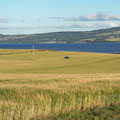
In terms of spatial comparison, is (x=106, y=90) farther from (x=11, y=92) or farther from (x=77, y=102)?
(x=11, y=92)

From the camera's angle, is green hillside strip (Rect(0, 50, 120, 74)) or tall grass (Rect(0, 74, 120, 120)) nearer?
tall grass (Rect(0, 74, 120, 120))

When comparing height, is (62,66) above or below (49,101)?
below

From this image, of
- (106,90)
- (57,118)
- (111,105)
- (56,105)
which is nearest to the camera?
(57,118)

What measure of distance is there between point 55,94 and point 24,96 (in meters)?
1.13

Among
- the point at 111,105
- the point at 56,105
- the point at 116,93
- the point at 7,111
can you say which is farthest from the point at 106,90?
the point at 7,111

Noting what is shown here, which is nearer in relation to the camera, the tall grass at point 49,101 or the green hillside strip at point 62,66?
the tall grass at point 49,101

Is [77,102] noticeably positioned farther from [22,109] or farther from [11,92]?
[11,92]

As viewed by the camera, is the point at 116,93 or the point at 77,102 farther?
the point at 116,93

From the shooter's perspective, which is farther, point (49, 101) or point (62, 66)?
point (62, 66)

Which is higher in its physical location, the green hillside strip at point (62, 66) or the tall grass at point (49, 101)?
the tall grass at point (49, 101)

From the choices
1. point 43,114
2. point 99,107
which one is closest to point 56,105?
point 43,114

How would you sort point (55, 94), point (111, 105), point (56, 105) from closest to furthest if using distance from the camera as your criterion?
1. point (56, 105)
2. point (111, 105)
3. point (55, 94)

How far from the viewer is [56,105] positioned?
817 centimetres

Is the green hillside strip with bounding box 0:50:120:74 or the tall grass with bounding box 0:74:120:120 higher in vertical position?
the tall grass with bounding box 0:74:120:120
